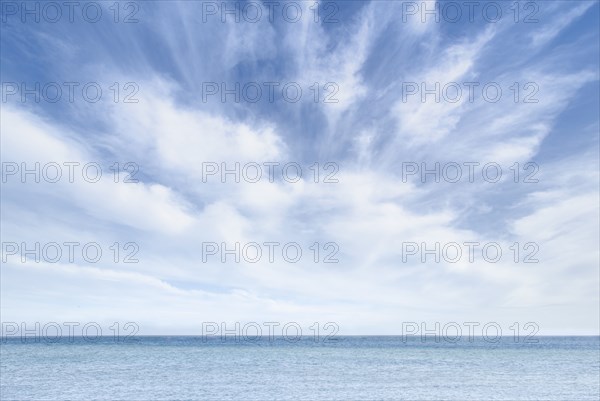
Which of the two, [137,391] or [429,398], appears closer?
[429,398]

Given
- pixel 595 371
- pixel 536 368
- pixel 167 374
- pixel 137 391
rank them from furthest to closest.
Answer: pixel 536 368, pixel 595 371, pixel 167 374, pixel 137 391

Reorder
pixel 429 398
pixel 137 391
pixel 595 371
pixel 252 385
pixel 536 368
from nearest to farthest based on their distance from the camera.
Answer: pixel 429 398 → pixel 137 391 → pixel 252 385 → pixel 595 371 → pixel 536 368

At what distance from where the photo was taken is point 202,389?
28875mm

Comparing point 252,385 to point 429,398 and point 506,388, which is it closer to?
point 429,398

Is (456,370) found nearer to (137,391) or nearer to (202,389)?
(202,389)

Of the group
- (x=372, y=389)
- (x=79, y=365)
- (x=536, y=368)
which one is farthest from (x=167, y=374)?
(x=536, y=368)

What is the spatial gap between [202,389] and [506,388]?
18.8 m

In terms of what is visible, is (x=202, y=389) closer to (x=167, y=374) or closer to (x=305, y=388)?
(x=305, y=388)

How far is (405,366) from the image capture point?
42.8m

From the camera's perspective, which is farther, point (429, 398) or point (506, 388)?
point (506, 388)

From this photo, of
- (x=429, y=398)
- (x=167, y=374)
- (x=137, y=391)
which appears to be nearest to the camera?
(x=429, y=398)

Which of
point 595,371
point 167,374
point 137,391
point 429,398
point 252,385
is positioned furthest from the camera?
point 595,371

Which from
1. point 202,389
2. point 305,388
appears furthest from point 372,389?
point 202,389

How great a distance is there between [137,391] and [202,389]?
380 centimetres
